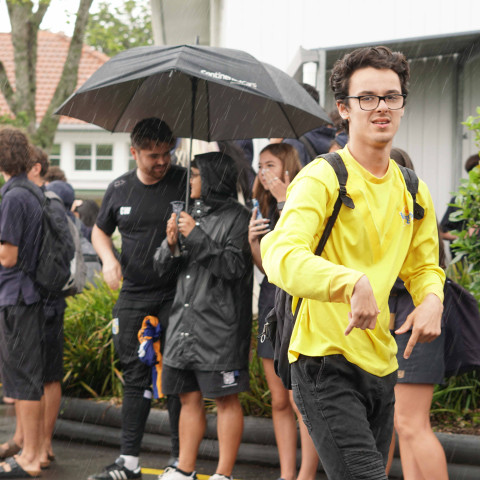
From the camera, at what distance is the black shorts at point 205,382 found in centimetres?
551

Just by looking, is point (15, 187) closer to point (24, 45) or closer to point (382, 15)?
point (382, 15)

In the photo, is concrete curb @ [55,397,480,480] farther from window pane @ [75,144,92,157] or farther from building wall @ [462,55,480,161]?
window pane @ [75,144,92,157]

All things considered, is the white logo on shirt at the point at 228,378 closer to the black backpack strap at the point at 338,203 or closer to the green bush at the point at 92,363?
the green bush at the point at 92,363

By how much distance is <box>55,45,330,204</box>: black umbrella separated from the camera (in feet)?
18.3

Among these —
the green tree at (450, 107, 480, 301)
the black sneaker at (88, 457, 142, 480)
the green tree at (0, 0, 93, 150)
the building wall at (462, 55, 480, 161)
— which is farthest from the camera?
the green tree at (0, 0, 93, 150)

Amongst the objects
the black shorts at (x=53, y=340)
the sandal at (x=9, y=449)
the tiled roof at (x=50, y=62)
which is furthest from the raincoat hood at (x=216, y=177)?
the tiled roof at (x=50, y=62)

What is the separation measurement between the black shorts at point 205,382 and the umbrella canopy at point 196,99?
1889 mm

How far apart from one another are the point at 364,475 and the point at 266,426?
142 inches

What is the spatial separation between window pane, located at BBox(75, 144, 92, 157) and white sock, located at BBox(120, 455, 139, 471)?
35.0 metres

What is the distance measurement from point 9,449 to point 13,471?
1.76 ft

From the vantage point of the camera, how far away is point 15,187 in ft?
19.8

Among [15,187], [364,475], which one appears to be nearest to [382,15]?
[15,187]

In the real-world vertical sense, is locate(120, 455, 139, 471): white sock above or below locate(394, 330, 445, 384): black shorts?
below

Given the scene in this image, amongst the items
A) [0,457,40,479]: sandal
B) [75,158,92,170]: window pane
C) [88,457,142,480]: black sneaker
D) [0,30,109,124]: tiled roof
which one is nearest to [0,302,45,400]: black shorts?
[0,457,40,479]: sandal
